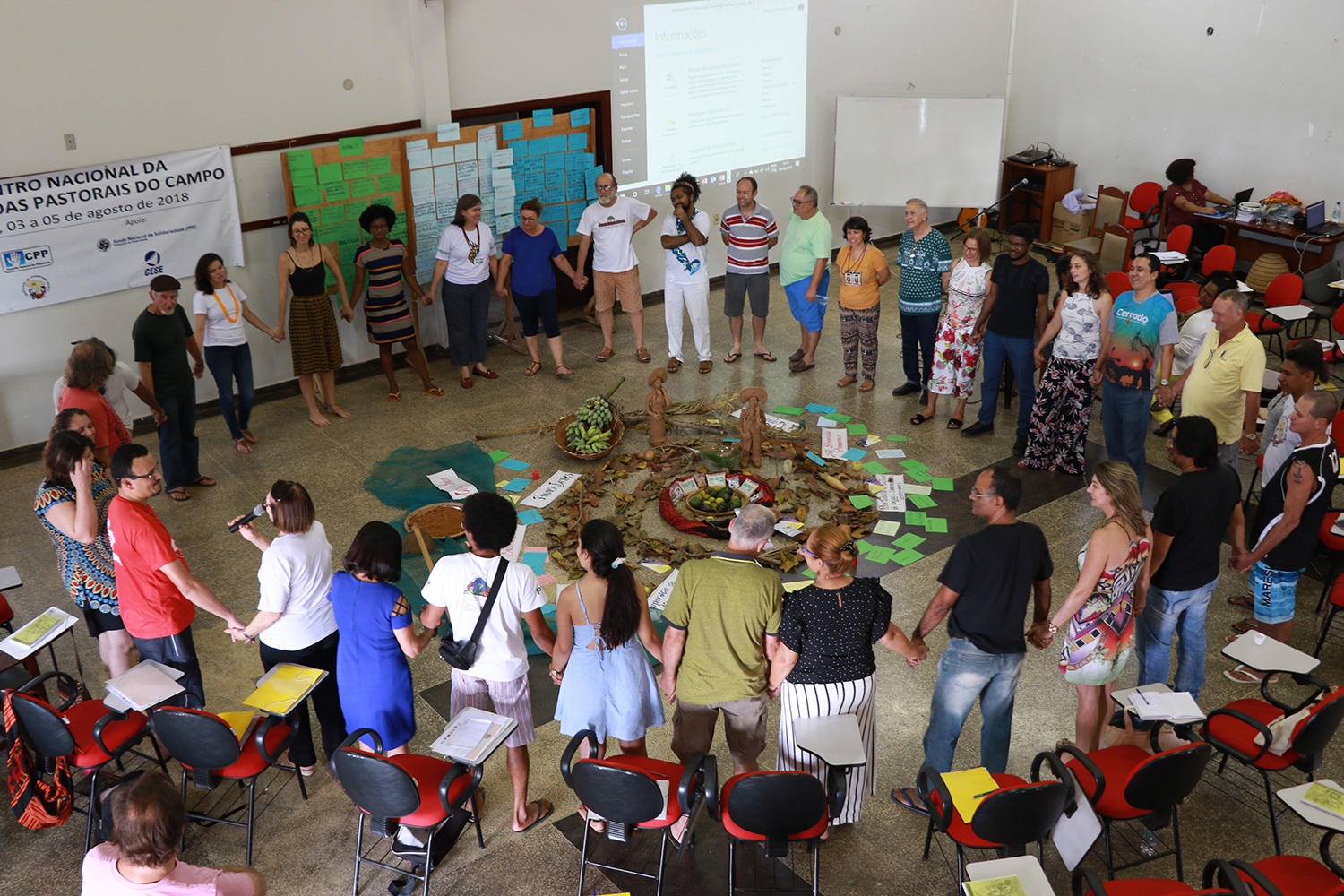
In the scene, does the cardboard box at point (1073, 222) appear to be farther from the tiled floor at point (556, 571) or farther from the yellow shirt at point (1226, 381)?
the yellow shirt at point (1226, 381)

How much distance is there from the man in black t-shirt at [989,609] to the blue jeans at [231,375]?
524 centimetres

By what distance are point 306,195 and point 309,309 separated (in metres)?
1.00

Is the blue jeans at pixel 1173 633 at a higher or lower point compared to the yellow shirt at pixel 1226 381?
lower

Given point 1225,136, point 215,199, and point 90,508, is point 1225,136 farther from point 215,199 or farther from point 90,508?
point 90,508

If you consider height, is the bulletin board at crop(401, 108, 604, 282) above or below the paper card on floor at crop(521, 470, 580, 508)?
above

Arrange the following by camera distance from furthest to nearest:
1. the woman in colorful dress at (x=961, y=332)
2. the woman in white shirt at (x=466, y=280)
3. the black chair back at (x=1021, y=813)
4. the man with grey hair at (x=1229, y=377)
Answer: the woman in white shirt at (x=466, y=280)
the woman in colorful dress at (x=961, y=332)
the man with grey hair at (x=1229, y=377)
the black chair back at (x=1021, y=813)

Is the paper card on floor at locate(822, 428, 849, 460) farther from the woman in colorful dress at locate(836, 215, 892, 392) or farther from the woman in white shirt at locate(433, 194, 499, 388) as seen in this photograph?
the woman in white shirt at locate(433, 194, 499, 388)

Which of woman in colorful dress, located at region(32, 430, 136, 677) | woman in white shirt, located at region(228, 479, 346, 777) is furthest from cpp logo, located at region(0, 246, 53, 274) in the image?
woman in white shirt, located at region(228, 479, 346, 777)

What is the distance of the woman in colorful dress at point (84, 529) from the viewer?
4484 millimetres

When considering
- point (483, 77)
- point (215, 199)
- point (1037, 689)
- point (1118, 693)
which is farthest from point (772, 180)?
point (1118, 693)

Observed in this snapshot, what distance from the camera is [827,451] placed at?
7574mm

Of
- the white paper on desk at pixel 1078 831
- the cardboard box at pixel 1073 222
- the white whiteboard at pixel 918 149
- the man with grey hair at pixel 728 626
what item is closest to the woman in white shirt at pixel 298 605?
the man with grey hair at pixel 728 626

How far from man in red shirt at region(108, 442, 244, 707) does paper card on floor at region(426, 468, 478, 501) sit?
2.57 metres

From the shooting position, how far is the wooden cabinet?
40.3 feet
